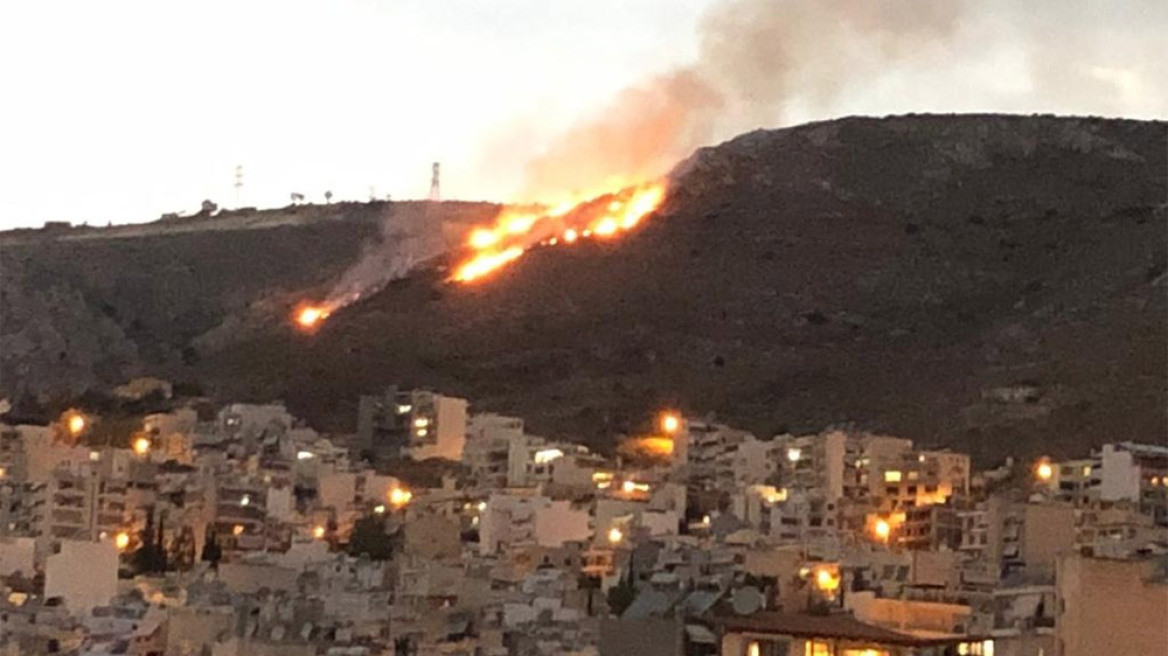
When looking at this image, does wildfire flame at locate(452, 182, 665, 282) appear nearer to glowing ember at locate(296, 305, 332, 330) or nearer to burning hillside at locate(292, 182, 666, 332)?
burning hillside at locate(292, 182, 666, 332)

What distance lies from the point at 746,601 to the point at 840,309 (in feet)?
228

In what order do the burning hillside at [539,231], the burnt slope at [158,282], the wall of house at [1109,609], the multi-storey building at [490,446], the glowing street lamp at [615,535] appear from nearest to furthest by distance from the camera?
1. the wall of house at [1109,609]
2. the glowing street lamp at [615,535]
3. the multi-storey building at [490,446]
4. the burnt slope at [158,282]
5. the burning hillside at [539,231]

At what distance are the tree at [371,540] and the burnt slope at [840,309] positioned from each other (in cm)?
2327

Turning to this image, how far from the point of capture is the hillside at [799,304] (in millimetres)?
82062

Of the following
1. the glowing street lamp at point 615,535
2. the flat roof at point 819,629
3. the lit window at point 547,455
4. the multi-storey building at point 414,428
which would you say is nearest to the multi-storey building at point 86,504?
the glowing street lamp at point 615,535

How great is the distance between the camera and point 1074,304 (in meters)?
94.9

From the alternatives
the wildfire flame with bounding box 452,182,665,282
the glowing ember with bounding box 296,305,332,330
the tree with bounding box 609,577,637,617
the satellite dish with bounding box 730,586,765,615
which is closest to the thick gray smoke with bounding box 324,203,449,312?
the glowing ember with bounding box 296,305,332,330

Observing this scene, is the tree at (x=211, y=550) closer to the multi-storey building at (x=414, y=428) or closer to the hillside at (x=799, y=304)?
the multi-storey building at (x=414, y=428)

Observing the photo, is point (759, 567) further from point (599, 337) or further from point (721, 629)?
point (599, 337)

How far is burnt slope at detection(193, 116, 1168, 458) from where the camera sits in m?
81.2

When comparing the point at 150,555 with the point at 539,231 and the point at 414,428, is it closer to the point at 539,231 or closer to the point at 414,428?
the point at 414,428

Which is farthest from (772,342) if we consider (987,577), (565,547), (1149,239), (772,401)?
(987,577)

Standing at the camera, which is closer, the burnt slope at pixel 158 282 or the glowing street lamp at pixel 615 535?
the glowing street lamp at pixel 615 535

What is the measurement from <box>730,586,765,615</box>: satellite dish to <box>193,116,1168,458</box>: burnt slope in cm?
3822
